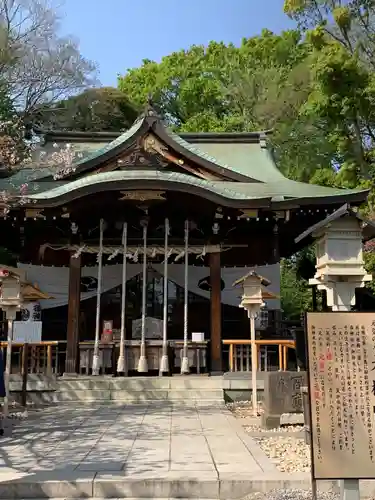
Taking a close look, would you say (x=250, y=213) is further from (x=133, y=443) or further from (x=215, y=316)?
(x=133, y=443)

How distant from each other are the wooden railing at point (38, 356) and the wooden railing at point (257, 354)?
13.1 ft

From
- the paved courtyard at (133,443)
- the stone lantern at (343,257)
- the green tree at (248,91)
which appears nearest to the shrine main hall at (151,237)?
the paved courtyard at (133,443)

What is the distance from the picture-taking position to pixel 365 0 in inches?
770

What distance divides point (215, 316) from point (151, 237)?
272cm

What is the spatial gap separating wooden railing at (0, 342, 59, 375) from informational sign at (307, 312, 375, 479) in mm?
8335

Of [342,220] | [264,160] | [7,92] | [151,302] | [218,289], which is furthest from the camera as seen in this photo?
[7,92]

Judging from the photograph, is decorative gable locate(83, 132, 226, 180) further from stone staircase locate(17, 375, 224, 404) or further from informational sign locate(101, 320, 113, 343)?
stone staircase locate(17, 375, 224, 404)

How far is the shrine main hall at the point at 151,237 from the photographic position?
37.9 ft

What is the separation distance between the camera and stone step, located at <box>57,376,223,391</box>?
1071cm

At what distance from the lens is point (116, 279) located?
549 inches

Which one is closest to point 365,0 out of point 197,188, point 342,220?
point 197,188

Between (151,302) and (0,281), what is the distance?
522 centimetres

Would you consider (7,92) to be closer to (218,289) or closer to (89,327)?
(89,327)

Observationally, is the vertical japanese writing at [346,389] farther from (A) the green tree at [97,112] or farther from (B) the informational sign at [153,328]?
(A) the green tree at [97,112]
